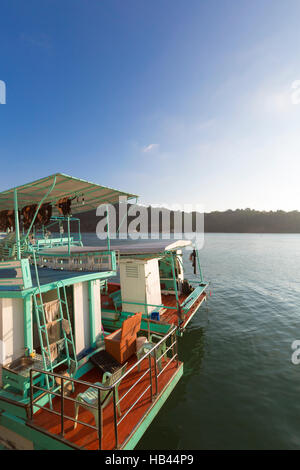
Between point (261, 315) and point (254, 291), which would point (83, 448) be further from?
point (254, 291)

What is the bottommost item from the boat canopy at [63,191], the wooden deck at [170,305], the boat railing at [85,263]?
the wooden deck at [170,305]

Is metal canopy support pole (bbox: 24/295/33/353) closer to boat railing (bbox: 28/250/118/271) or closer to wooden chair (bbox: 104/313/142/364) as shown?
boat railing (bbox: 28/250/118/271)

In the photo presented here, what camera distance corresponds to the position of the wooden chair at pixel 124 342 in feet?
25.5

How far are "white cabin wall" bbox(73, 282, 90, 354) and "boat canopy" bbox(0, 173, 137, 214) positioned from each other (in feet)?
11.5

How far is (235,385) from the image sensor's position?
915 centimetres

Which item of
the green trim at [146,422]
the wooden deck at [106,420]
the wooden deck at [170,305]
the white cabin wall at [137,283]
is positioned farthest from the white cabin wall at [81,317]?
the wooden deck at [170,305]

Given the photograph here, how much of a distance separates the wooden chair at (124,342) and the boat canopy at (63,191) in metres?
4.92

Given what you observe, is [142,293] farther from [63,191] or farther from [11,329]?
[11,329]

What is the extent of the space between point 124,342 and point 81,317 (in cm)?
182

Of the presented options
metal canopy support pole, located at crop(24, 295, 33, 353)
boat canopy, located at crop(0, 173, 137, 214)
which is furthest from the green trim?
boat canopy, located at crop(0, 173, 137, 214)

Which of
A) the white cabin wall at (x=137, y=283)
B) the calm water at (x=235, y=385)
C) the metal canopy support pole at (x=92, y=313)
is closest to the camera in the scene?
the calm water at (x=235, y=385)

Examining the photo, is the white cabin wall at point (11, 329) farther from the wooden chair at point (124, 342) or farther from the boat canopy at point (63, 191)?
the boat canopy at point (63, 191)

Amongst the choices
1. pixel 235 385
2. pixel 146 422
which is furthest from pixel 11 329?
pixel 235 385
